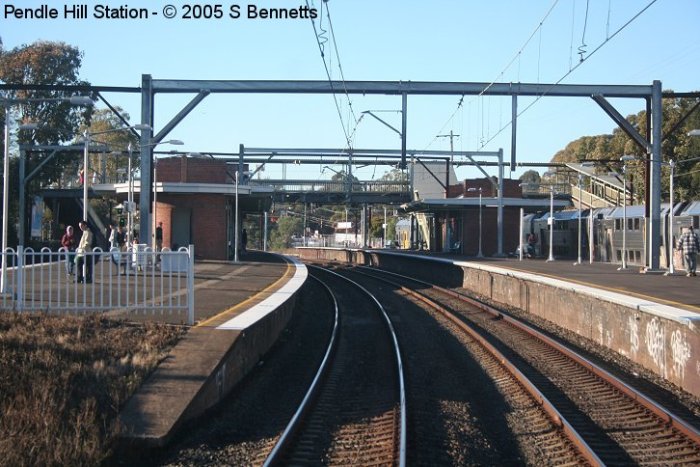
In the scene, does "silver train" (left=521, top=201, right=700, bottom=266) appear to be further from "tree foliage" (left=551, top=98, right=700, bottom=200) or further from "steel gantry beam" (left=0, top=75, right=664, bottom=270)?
"tree foliage" (left=551, top=98, right=700, bottom=200)

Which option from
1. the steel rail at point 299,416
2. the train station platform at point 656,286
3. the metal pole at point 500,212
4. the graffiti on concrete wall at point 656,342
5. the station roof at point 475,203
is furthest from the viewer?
the station roof at point 475,203

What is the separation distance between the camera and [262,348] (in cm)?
1309

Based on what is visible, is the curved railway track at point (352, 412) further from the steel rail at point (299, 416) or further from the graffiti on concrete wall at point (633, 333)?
the graffiti on concrete wall at point (633, 333)

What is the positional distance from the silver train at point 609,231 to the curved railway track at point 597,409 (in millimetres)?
14337

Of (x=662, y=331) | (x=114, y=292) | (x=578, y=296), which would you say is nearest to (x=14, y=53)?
(x=114, y=292)

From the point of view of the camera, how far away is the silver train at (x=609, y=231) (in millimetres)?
30888

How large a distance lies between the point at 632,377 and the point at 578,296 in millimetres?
5323

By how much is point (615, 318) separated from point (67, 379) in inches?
388

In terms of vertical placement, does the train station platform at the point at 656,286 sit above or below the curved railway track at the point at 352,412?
above

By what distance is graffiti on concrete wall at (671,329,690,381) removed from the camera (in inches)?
437

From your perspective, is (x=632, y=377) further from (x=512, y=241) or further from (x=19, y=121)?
(x=19, y=121)

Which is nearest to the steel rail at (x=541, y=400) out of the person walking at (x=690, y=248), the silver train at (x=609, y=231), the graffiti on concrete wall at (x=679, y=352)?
the graffiti on concrete wall at (x=679, y=352)

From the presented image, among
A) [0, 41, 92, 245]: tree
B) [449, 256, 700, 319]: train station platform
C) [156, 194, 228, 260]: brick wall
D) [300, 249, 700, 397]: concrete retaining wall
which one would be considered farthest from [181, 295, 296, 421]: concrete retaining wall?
[0, 41, 92, 245]: tree

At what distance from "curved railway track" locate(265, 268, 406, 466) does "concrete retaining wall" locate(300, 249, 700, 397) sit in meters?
3.92
